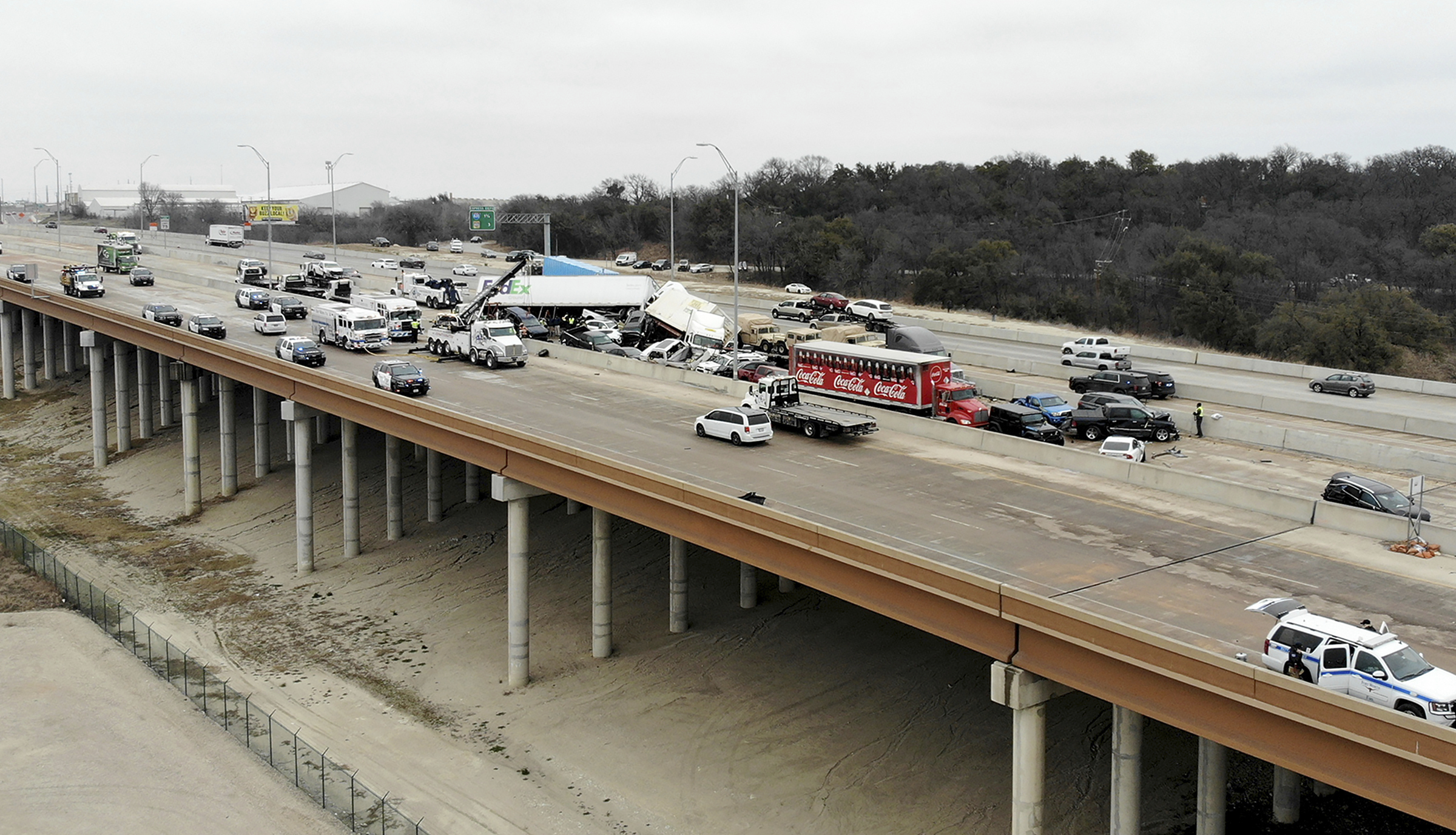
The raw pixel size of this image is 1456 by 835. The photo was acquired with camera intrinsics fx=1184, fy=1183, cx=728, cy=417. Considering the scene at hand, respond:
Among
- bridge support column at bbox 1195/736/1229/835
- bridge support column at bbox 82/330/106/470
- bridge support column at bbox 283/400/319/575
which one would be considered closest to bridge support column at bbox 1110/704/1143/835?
bridge support column at bbox 1195/736/1229/835

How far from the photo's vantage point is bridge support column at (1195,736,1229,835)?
22.7 metres

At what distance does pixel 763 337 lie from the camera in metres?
65.4

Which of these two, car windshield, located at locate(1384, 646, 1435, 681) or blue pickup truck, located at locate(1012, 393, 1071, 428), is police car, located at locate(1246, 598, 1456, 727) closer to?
car windshield, located at locate(1384, 646, 1435, 681)

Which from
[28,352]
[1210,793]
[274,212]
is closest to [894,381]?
[1210,793]

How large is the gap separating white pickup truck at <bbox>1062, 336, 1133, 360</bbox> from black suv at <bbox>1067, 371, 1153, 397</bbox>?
752 centimetres

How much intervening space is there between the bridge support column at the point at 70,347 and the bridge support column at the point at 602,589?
70.0 meters

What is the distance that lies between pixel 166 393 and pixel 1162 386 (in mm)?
58116

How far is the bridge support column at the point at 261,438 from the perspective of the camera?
196 feet

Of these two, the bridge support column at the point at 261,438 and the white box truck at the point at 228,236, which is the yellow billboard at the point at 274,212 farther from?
the bridge support column at the point at 261,438

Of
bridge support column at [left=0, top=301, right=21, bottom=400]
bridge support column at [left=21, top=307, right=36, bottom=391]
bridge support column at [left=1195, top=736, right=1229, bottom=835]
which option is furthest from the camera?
bridge support column at [left=21, top=307, right=36, bottom=391]

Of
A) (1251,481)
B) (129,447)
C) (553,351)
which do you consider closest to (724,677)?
(1251,481)

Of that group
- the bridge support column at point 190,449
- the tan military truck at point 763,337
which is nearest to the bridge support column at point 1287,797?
the tan military truck at point 763,337

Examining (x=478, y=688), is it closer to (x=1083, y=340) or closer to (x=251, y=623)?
(x=251, y=623)

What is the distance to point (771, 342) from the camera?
6462 centimetres
